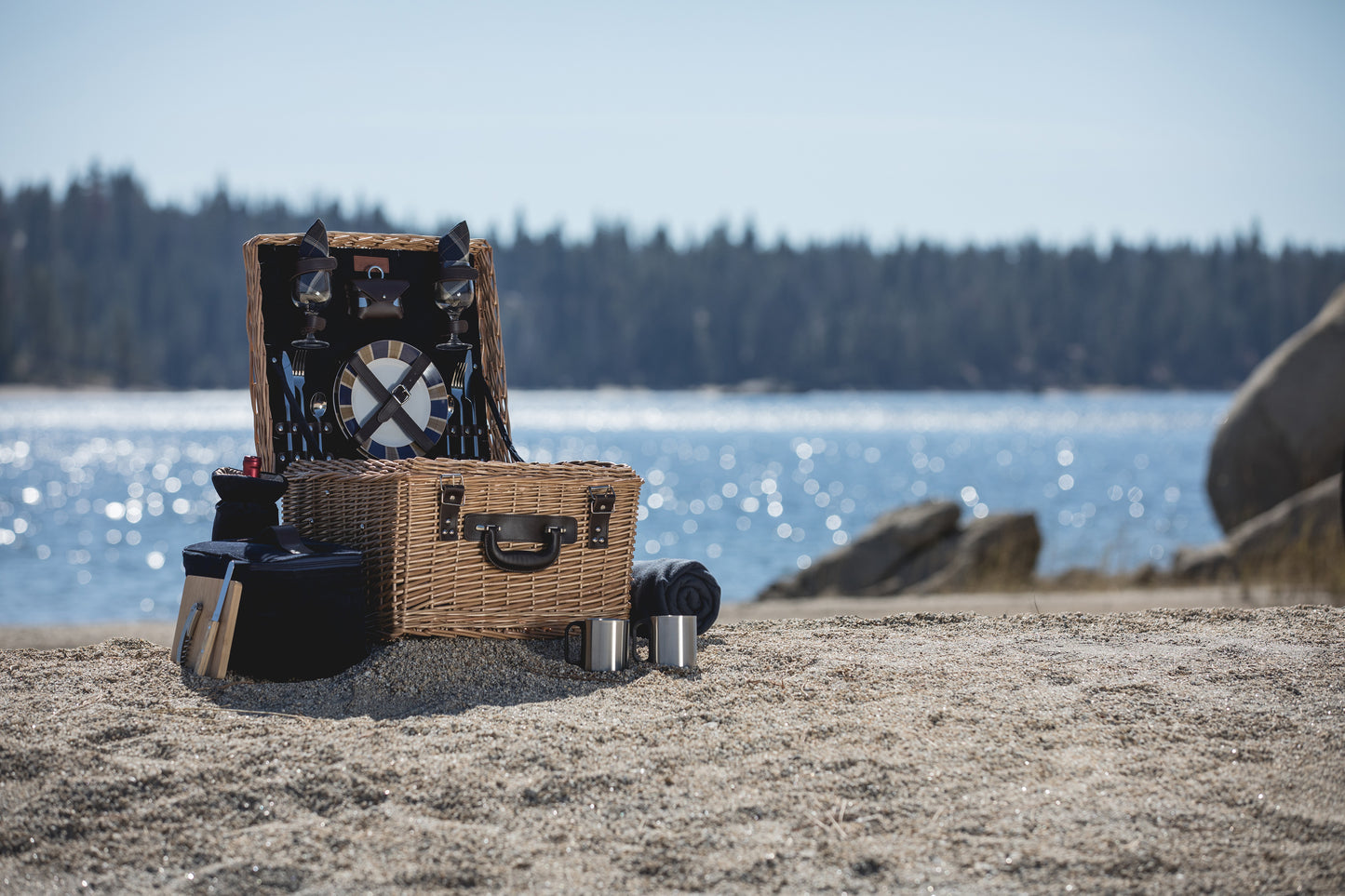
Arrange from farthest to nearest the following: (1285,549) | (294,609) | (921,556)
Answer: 1. (921,556)
2. (1285,549)
3. (294,609)

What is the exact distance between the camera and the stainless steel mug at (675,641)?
12.7ft

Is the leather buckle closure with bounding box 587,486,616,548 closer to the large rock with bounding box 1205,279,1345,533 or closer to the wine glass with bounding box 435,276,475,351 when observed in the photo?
the wine glass with bounding box 435,276,475,351

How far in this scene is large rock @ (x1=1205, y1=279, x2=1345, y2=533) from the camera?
1123cm

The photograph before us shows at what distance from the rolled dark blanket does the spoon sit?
1.47 metres

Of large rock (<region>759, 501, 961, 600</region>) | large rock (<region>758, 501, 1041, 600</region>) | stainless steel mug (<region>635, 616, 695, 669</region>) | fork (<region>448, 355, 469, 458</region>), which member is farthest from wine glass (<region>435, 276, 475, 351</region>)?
large rock (<region>759, 501, 961, 600</region>)

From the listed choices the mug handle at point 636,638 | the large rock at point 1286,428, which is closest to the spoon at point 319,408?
the mug handle at point 636,638

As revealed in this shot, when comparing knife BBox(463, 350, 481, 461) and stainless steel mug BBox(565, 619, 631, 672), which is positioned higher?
knife BBox(463, 350, 481, 461)

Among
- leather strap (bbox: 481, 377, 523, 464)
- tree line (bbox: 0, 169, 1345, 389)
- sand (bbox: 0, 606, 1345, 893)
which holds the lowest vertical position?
sand (bbox: 0, 606, 1345, 893)

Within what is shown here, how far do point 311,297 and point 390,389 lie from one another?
0.49 meters

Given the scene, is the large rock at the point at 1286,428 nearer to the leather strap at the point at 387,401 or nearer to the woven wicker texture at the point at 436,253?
the woven wicker texture at the point at 436,253

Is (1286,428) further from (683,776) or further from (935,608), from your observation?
(683,776)

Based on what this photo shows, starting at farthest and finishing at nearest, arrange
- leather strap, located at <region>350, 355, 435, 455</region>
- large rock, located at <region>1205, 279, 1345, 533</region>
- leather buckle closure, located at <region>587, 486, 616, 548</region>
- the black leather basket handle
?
large rock, located at <region>1205, 279, 1345, 533</region> → leather strap, located at <region>350, 355, 435, 455</region> → leather buckle closure, located at <region>587, 486, 616, 548</region> → the black leather basket handle

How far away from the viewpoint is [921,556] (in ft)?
36.5

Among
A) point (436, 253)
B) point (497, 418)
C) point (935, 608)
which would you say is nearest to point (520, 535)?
point (497, 418)
